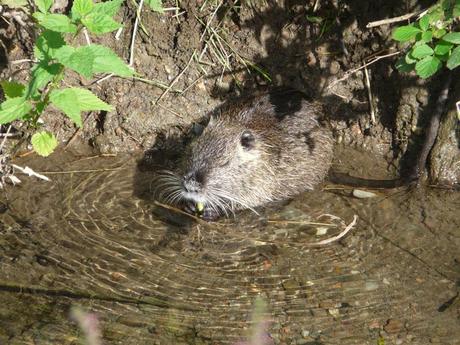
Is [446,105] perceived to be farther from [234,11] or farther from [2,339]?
[2,339]

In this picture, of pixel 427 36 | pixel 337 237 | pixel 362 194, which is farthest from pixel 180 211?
pixel 427 36

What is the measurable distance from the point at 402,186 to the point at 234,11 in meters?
1.89

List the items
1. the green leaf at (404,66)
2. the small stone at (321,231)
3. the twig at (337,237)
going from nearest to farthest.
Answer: the green leaf at (404,66) → the twig at (337,237) → the small stone at (321,231)

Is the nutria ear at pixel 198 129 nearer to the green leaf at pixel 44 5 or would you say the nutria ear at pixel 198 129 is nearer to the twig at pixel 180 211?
the twig at pixel 180 211

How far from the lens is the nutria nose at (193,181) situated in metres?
4.65

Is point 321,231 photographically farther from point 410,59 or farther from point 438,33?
point 438,33

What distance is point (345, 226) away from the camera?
182 inches

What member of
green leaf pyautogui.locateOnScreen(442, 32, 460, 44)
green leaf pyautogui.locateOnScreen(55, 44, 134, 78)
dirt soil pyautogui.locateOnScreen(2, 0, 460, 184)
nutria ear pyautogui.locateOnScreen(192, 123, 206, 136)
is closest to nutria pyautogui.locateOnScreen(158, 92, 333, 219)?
nutria ear pyautogui.locateOnScreen(192, 123, 206, 136)

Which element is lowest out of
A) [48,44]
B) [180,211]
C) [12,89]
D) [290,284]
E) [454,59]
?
[180,211]

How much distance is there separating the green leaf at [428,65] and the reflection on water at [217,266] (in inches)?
43.0

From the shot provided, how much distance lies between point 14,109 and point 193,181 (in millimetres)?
1377

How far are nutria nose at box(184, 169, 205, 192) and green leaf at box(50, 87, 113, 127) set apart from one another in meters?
1.09

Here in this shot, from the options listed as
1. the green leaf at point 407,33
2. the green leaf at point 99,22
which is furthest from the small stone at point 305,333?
the green leaf at point 99,22

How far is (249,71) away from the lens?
5508 mm
